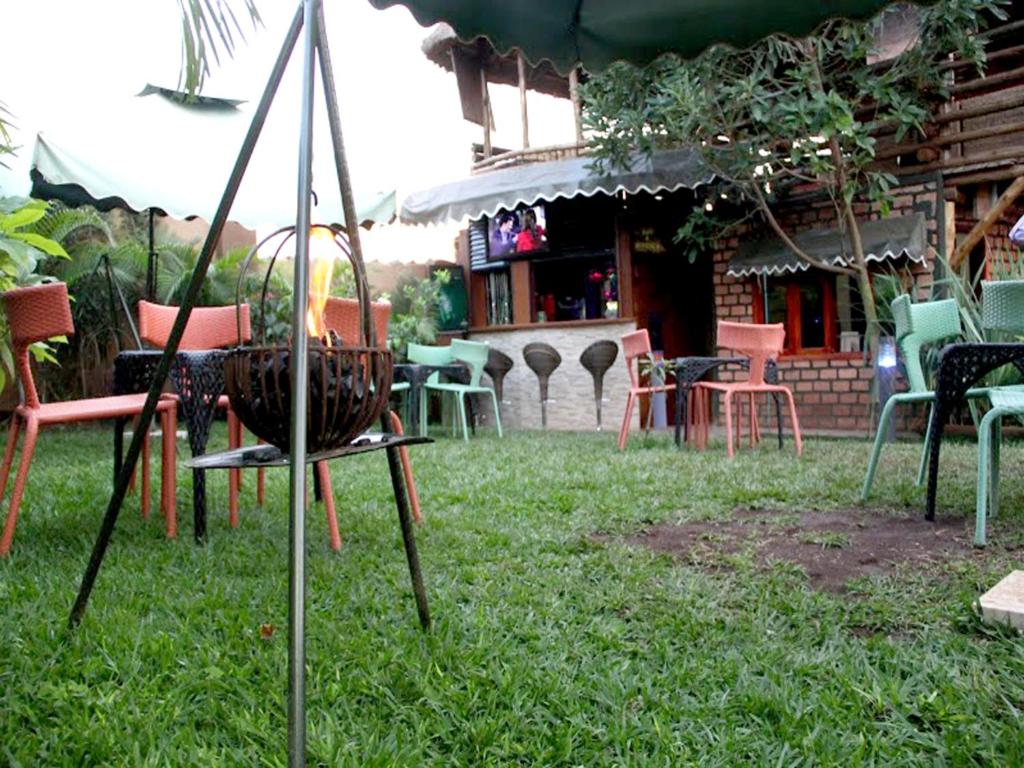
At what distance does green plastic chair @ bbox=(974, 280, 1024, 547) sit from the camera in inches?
105

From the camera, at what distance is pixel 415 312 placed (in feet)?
33.1

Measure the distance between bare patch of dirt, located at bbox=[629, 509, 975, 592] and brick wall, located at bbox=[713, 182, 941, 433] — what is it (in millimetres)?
4745

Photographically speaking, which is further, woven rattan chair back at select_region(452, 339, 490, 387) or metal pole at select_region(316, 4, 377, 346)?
woven rattan chair back at select_region(452, 339, 490, 387)

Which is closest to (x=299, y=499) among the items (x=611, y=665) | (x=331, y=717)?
(x=331, y=717)

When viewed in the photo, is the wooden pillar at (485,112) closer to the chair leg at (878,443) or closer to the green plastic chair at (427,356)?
the green plastic chair at (427,356)

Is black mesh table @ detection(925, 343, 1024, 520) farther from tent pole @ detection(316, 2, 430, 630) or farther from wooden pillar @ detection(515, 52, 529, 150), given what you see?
wooden pillar @ detection(515, 52, 529, 150)

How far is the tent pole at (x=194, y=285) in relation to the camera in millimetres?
1736

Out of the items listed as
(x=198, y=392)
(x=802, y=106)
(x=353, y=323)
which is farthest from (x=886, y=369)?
(x=198, y=392)

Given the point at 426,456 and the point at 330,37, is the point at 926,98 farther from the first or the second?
the point at 330,37

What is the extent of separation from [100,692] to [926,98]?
8.27m

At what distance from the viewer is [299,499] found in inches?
51.9

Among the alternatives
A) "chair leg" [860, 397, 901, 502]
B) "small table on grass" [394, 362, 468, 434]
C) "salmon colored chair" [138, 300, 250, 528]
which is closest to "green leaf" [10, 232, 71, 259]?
"salmon colored chair" [138, 300, 250, 528]

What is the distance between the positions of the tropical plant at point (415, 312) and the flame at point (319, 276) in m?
6.82

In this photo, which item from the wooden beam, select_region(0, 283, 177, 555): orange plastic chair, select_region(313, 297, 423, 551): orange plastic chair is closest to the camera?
select_region(0, 283, 177, 555): orange plastic chair
